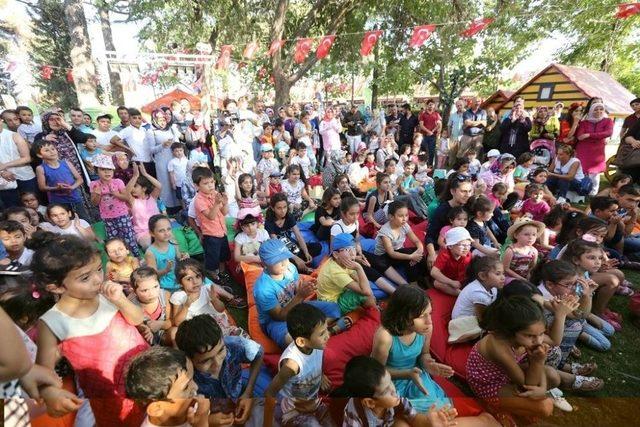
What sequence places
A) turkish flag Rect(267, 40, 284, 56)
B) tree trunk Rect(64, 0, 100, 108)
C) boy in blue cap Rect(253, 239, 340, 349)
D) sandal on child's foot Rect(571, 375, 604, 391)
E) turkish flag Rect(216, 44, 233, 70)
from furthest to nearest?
tree trunk Rect(64, 0, 100, 108)
turkish flag Rect(216, 44, 233, 70)
turkish flag Rect(267, 40, 284, 56)
boy in blue cap Rect(253, 239, 340, 349)
sandal on child's foot Rect(571, 375, 604, 391)

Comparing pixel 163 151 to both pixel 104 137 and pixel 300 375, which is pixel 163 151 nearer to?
pixel 104 137

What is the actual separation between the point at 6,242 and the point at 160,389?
248 centimetres

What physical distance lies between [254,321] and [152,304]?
3.36 ft

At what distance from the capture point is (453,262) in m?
3.55

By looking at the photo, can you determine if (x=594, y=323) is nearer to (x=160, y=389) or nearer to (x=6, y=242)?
(x=160, y=389)

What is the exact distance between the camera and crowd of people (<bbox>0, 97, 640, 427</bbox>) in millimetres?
1739

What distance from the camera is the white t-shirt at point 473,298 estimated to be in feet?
9.40

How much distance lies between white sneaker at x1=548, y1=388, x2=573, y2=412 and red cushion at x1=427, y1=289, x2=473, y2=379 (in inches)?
23.3

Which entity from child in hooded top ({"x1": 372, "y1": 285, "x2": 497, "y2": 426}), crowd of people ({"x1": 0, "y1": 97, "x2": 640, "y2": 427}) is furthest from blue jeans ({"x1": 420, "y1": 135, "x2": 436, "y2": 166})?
child in hooded top ({"x1": 372, "y1": 285, "x2": 497, "y2": 426})

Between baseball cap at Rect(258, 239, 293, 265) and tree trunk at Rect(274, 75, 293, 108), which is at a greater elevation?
tree trunk at Rect(274, 75, 293, 108)

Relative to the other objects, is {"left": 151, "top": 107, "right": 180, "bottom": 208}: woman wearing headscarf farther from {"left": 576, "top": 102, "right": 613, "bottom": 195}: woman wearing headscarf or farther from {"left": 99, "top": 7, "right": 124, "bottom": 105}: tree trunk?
{"left": 99, "top": 7, "right": 124, "bottom": 105}: tree trunk

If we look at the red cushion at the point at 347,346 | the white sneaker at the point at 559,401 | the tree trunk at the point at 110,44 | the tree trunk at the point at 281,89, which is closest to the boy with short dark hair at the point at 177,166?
the red cushion at the point at 347,346


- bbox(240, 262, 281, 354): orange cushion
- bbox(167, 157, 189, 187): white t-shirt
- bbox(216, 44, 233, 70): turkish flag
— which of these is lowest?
bbox(240, 262, 281, 354): orange cushion

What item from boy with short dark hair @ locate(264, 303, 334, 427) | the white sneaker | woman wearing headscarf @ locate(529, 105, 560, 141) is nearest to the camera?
boy with short dark hair @ locate(264, 303, 334, 427)
